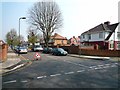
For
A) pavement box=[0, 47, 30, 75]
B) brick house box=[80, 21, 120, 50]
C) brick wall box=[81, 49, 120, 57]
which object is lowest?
pavement box=[0, 47, 30, 75]

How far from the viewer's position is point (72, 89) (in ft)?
27.6

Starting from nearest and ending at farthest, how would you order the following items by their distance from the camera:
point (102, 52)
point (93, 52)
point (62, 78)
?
point (62, 78) < point (102, 52) < point (93, 52)

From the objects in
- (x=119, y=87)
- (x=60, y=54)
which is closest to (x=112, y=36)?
(x=60, y=54)

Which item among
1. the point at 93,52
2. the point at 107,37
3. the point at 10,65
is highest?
the point at 107,37

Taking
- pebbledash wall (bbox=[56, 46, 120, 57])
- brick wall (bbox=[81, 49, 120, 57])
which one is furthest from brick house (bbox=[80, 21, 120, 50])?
brick wall (bbox=[81, 49, 120, 57])

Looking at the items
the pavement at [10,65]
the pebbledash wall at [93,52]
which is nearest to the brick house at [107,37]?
the pebbledash wall at [93,52]

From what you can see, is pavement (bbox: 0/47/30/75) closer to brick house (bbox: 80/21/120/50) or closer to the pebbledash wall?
the pebbledash wall

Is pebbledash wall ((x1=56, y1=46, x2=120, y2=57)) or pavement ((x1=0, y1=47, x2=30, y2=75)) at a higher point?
pebbledash wall ((x1=56, y1=46, x2=120, y2=57))

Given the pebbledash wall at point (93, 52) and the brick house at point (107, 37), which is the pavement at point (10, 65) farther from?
the brick house at point (107, 37)

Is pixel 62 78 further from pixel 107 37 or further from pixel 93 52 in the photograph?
pixel 107 37

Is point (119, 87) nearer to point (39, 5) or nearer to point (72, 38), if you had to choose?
point (39, 5)

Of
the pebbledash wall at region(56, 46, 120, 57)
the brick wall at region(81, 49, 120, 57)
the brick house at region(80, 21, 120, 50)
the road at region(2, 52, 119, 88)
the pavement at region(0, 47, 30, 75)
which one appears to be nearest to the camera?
the road at region(2, 52, 119, 88)

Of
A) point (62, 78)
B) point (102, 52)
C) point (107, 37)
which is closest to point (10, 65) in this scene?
point (62, 78)

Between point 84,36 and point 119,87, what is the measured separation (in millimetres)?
46688
